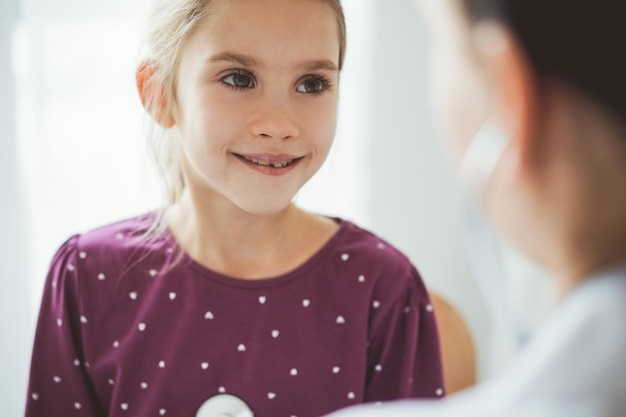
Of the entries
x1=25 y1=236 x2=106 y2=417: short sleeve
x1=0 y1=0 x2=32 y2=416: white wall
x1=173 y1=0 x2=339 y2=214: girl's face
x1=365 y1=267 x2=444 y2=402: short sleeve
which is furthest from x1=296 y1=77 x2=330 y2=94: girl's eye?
x1=0 y1=0 x2=32 y2=416: white wall

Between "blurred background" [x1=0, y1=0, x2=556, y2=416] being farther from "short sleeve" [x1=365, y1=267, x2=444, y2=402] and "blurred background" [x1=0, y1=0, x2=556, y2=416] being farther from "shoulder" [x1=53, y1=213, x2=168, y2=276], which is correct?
"short sleeve" [x1=365, y1=267, x2=444, y2=402]

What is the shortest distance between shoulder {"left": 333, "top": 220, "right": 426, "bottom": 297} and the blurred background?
491 millimetres

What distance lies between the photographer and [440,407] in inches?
19.9

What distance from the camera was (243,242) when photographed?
1125mm

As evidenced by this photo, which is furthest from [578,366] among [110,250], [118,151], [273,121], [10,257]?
[10,257]

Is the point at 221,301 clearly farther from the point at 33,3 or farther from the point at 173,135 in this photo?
the point at 33,3

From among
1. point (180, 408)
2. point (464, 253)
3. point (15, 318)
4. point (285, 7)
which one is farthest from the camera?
point (464, 253)

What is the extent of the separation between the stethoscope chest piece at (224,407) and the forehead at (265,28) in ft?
1.62

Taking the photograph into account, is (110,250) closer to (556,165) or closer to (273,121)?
(273,121)

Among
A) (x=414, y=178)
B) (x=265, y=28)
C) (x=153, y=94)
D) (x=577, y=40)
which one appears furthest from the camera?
(x=414, y=178)

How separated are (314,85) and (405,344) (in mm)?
408

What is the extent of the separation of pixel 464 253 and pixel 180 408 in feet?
3.84

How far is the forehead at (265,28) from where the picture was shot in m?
0.96

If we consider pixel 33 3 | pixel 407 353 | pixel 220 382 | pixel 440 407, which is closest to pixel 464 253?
pixel 407 353
